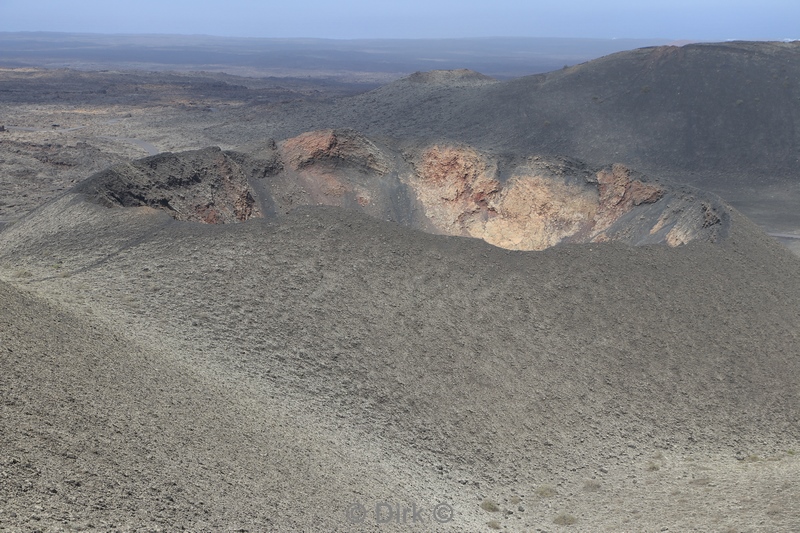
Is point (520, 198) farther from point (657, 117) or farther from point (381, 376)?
point (657, 117)

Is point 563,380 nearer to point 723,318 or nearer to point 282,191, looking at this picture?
point 723,318

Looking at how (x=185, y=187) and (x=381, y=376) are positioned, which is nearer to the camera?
(x=381, y=376)

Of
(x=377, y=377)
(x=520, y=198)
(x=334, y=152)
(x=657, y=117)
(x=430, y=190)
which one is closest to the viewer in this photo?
(x=377, y=377)

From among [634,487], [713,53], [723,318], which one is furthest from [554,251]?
[713,53]

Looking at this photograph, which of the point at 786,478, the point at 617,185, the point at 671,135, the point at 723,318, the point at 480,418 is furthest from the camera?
the point at 671,135

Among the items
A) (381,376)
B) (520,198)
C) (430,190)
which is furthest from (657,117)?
(381,376)

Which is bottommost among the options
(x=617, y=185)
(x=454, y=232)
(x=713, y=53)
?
(x=454, y=232)
